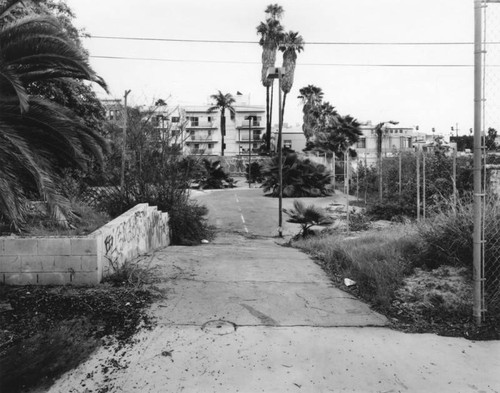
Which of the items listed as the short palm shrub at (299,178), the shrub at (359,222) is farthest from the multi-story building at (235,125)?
the shrub at (359,222)

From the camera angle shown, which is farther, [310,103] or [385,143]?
[310,103]

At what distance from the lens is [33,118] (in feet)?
24.1

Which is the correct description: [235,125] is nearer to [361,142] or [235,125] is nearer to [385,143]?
[361,142]

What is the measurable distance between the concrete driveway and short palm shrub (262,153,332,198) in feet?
75.8

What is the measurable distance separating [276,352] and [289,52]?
1700 inches

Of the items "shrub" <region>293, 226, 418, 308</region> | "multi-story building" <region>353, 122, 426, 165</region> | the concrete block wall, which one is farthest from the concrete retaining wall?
"multi-story building" <region>353, 122, 426, 165</region>

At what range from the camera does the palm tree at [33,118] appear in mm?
6215

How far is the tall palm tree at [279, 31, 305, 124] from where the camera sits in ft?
142

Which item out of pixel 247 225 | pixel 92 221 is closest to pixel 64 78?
pixel 92 221

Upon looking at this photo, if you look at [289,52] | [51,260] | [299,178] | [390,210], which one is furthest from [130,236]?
[289,52]

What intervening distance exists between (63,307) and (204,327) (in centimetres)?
164

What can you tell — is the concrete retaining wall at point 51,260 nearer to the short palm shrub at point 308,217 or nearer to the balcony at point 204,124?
the short palm shrub at point 308,217

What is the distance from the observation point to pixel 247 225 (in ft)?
64.0

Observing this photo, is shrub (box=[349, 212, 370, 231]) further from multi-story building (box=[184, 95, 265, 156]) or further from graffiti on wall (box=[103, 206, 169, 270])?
multi-story building (box=[184, 95, 265, 156])
